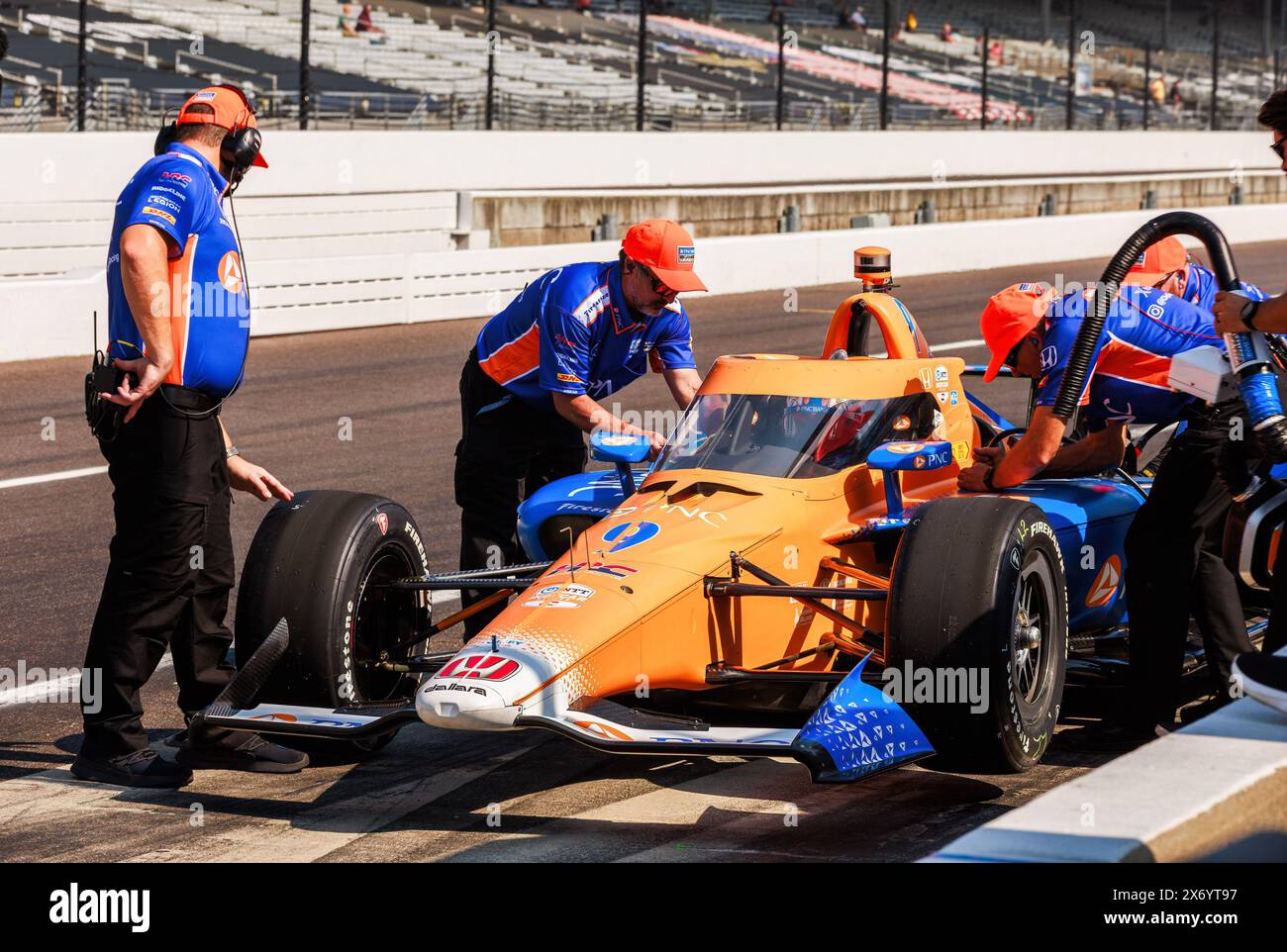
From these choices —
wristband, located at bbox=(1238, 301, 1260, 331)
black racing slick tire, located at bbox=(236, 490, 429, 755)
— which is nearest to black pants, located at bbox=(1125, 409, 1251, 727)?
wristband, located at bbox=(1238, 301, 1260, 331)

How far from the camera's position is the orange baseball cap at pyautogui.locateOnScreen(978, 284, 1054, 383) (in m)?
6.96

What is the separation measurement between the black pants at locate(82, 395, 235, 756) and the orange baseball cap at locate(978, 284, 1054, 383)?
2.81 metres

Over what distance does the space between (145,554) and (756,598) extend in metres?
1.97

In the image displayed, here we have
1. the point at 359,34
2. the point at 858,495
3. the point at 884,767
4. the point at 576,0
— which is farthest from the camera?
the point at 576,0

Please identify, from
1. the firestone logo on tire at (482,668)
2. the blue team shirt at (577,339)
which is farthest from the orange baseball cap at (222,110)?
the firestone logo on tire at (482,668)

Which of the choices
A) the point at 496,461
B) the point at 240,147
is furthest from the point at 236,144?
the point at 496,461

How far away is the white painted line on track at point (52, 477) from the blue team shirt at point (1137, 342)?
23.6ft

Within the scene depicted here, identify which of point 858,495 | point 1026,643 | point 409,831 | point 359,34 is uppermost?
point 359,34

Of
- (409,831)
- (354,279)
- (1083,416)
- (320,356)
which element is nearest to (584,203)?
(354,279)

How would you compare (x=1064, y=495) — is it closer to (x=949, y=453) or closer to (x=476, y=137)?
(x=949, y=453)

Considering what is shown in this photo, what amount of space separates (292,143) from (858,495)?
18602mm

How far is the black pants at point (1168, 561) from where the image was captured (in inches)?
260

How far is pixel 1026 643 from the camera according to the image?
245 inches
